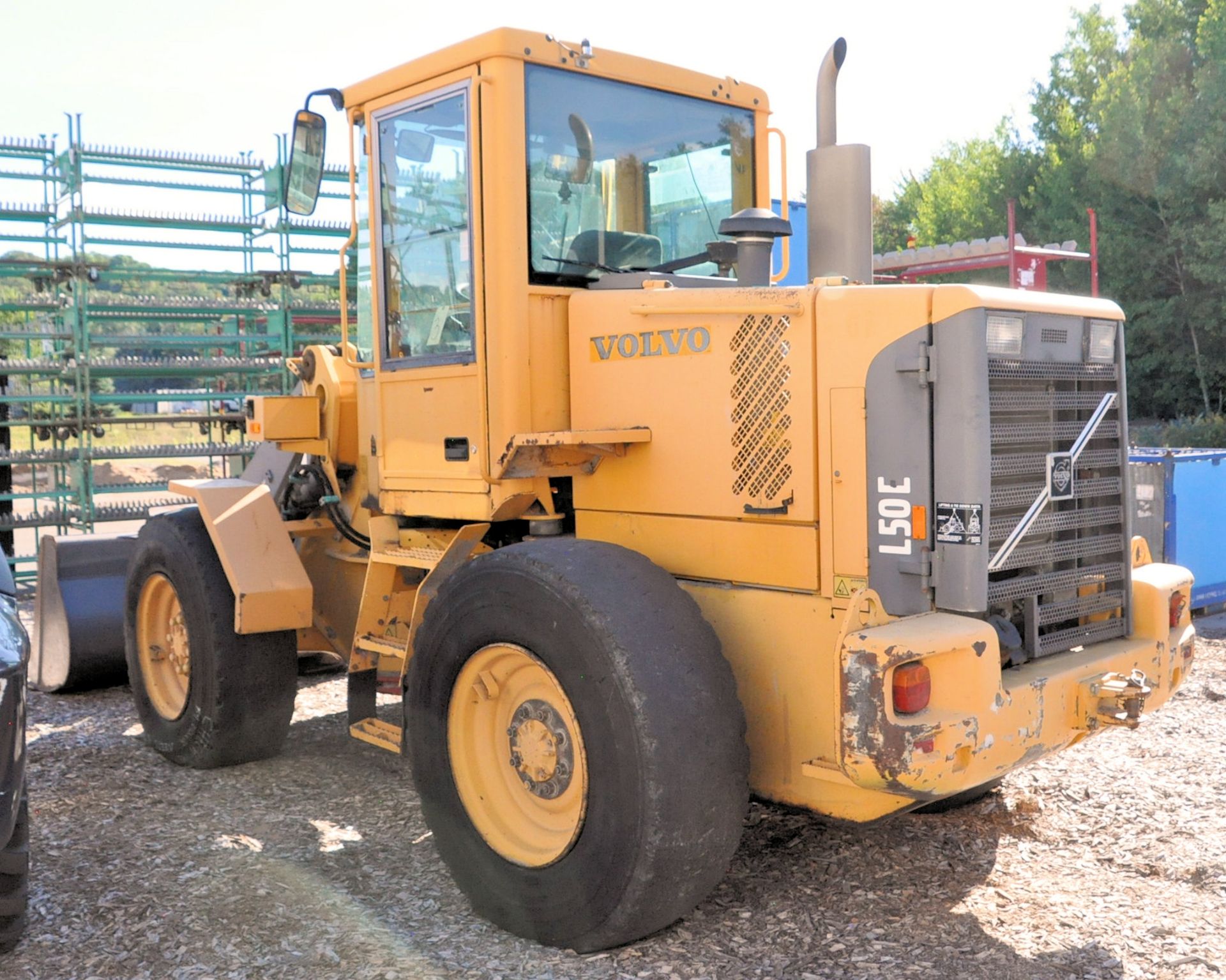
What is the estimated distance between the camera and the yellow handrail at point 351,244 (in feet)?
16.8

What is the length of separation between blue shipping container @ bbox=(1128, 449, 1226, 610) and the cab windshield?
18.0ft

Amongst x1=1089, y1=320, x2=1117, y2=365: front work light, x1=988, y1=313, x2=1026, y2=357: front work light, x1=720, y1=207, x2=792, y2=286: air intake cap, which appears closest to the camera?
x1=988, y1=313, x2=1026, y2=357: front work light

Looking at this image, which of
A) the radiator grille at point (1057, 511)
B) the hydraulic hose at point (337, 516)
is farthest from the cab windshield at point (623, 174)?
the hydraulic hose at point (337, 516)

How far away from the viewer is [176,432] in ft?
68.7

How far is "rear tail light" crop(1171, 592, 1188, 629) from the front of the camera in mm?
4312

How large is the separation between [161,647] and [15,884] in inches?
96.6

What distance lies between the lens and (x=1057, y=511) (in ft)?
12.8

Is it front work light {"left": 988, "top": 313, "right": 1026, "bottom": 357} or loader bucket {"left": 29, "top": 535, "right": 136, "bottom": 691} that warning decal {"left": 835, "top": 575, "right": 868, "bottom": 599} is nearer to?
front work light {"left": 988, "top": 313, "right": 1026, "bottom": 357}

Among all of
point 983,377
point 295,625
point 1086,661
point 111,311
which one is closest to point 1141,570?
point 1086,661

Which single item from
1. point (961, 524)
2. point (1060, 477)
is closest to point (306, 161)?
point (961, 524)

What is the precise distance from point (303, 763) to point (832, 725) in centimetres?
325

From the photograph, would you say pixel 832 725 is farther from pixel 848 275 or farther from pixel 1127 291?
pixel 1127 291

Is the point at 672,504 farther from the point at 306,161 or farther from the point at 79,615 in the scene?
the point at 79,615

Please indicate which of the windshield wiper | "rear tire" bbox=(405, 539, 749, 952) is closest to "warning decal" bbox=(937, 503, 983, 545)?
"rear tire" bbox=(405, 539, 749, 952)
